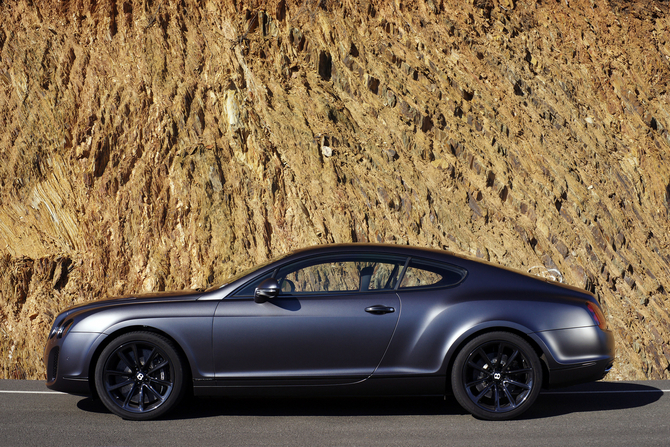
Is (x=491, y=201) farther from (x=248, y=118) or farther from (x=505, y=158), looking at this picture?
(x=248, y=118)

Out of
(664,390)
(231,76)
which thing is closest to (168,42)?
(231,76)

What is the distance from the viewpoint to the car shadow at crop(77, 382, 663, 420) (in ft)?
17.2

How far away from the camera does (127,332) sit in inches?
198

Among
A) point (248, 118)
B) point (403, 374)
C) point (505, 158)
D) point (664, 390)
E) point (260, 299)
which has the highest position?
point (248, 118)

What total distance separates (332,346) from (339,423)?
64 centimetres

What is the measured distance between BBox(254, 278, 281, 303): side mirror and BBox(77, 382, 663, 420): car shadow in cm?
107

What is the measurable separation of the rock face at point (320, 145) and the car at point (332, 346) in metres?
4.67

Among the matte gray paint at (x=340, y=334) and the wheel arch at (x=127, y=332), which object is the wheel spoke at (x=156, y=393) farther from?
the matte gray paint at (x=340, y=334)

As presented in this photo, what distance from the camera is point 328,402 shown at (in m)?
5.64

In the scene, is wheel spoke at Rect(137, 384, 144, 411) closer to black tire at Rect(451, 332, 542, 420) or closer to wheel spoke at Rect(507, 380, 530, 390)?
black tire at Rect(451, 332, 542, 420)

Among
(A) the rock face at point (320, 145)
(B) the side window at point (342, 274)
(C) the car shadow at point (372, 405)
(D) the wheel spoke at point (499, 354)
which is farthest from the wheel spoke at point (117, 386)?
(A) the rock face at point (320, 145)

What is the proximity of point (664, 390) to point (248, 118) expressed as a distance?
8426 mm

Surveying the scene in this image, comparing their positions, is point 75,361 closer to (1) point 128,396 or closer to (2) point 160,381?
(1) point 128,396

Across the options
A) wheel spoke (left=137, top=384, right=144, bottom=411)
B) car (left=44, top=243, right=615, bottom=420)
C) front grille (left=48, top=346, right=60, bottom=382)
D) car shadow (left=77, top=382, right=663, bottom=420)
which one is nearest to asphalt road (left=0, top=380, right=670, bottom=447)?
car shadow (left=77, top=382, right=663, bottom=420)
